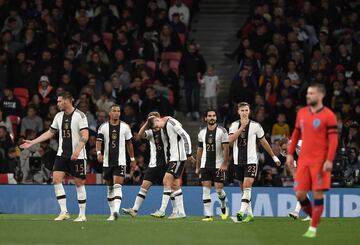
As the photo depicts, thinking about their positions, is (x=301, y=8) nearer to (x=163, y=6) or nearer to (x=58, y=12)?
(x=163, y=6)

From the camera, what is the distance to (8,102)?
87.4 feet

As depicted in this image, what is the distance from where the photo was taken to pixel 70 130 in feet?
64.0

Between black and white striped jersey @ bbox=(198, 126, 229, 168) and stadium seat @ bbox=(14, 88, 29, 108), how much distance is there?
304 inches

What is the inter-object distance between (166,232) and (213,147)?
14.8 feet

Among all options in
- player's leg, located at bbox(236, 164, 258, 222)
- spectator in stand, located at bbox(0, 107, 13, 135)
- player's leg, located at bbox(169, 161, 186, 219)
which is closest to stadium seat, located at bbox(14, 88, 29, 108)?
spectator in stand, located at bbox(0, 107, 13, 135)

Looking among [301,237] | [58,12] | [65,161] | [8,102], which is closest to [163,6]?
[58,12]

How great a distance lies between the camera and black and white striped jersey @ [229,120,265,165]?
20.5 m

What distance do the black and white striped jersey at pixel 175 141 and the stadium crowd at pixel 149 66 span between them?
12.3 ft

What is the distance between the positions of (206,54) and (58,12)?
470 cm

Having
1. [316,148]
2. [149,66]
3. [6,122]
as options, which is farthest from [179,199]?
[149,66]

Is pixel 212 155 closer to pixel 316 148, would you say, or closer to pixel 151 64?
pixel 316 148

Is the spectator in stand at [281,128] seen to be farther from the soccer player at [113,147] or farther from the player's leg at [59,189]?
the player's leg at [59,189]

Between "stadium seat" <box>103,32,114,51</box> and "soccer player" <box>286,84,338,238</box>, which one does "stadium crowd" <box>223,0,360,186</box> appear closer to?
"stadium seat" <box>103,32,114,51</box>

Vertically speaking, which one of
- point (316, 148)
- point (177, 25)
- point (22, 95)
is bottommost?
point (316, 148)
